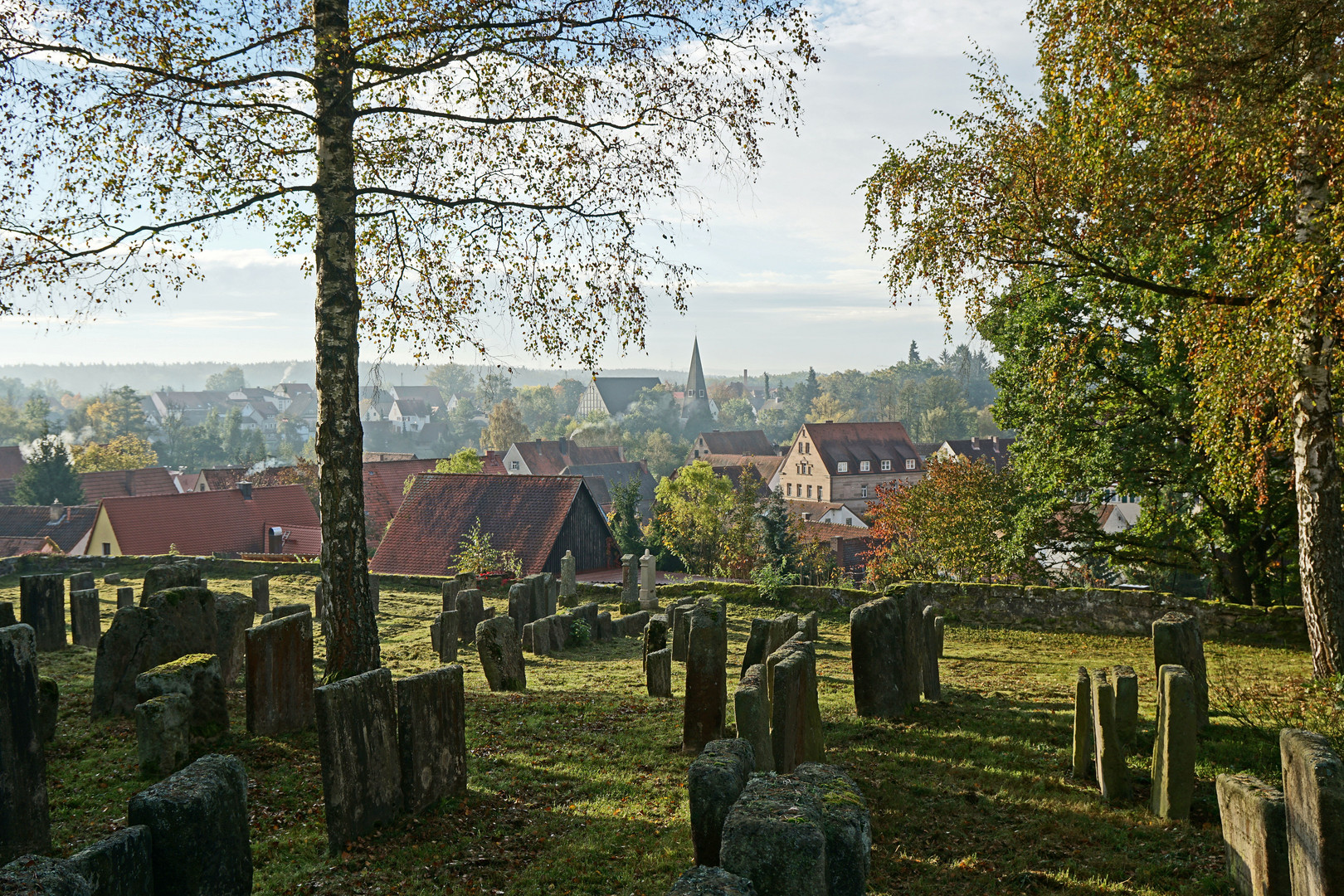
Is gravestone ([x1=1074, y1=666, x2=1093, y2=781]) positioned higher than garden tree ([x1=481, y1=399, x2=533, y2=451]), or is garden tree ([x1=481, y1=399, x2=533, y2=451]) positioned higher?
garden tree ([x1=481, y1=399, x2=533, y2=451])

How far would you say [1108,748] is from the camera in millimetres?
7168

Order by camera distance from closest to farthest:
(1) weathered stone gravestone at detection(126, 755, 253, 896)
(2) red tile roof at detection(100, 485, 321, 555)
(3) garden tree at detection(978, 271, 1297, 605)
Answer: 1. (1) weathered stone gravestone at detection(126, 755, 253, 896)
2. (3) garden tree at detection(978, 271, 1297, 605)
3. (2) red tile roof at detection(100, 485, 321, 555)

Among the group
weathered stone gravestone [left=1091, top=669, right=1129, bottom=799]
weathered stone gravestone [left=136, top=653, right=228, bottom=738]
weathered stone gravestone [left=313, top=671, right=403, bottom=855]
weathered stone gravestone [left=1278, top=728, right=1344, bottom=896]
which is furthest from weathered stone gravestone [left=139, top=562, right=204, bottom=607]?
weathered stone gravestone [left=1278, top=728, right=1344, bottom=896]

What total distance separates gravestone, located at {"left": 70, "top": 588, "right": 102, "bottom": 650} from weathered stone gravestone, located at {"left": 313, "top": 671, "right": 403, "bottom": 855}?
1183 cm

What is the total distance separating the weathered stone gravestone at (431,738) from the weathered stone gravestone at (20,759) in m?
2.41

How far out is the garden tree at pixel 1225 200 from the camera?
9445mm

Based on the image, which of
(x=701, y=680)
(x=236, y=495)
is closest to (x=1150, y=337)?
(x=701, y=680)

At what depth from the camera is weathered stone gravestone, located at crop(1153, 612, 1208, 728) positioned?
899 cm

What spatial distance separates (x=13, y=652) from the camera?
6238mm

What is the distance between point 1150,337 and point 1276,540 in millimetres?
5267

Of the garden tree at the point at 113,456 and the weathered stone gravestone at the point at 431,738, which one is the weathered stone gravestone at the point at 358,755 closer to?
the weathered stone gravestone at the point at 431,738

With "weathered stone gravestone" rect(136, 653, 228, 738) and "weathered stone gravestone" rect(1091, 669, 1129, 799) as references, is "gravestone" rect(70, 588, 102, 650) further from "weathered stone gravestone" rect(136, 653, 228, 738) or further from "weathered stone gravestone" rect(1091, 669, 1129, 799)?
"weathered stone gravestone" rect(1091, 669, 1129, 799)

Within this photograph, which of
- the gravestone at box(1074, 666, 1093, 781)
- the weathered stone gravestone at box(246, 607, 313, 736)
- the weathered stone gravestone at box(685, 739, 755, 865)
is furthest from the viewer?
the weathered stone gravestone at box(246, 607, 313, 736)

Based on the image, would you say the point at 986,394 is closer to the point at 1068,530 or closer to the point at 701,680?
the point at 1068,530
